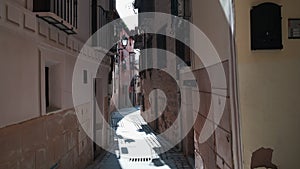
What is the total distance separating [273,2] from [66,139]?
4.64 metres

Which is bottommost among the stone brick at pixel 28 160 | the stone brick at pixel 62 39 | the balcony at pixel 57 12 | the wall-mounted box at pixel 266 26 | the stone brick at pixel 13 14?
the stone brick at pixel 28 160

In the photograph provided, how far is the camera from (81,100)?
25.4ft

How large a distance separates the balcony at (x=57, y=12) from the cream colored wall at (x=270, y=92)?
2548 millimetres

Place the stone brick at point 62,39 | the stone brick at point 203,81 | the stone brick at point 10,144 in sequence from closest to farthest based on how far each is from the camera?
1. the stone brick at point 10,144
2. the stone brick at point 203,81
3. the stone brick at point 62,39

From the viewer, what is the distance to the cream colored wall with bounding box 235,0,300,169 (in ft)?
9.27

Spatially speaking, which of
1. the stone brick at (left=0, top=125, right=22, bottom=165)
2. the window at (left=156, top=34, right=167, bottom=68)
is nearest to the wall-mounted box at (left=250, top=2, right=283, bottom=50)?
the stone brick at (left=0, top=125, right=22, bottom=165)

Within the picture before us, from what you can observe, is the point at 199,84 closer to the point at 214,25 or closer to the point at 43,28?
the point at 214,25

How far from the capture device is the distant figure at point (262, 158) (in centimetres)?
281

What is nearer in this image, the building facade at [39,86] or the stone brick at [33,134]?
the building facade at [39,86]

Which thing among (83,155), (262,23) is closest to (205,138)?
(262,23)

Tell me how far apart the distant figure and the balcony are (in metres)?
3.07

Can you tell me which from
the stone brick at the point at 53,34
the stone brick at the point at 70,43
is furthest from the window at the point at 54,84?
the stone brick at the point at 70,43

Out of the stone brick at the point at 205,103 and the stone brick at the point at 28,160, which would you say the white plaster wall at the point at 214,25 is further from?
the stone brick at the point at 28,160

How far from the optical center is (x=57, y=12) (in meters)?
4.68
